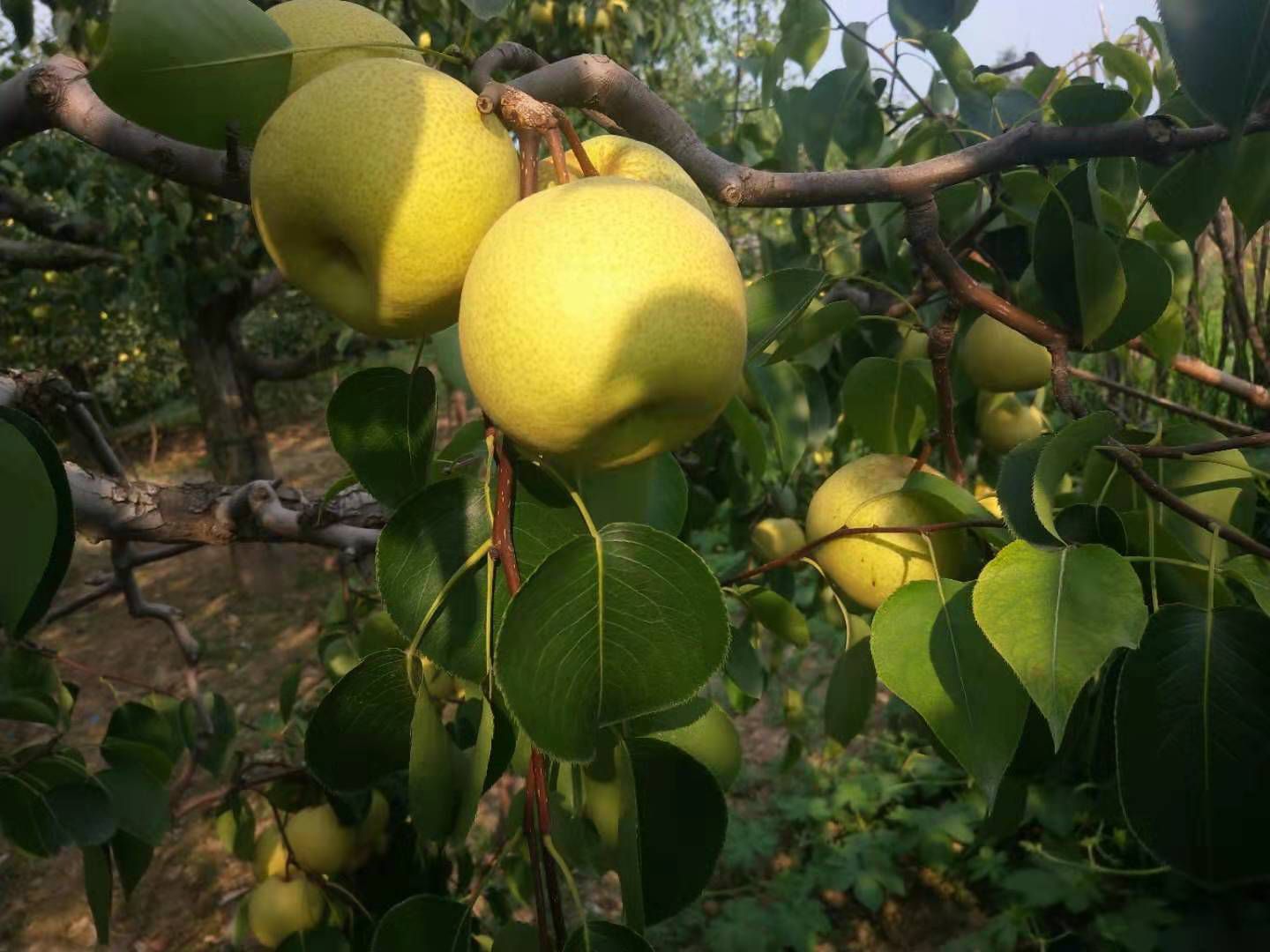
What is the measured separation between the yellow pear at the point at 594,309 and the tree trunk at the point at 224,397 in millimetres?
5282

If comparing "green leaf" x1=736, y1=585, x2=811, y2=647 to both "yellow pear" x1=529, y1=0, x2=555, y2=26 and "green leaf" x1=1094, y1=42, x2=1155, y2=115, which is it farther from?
"yellow pear" x1=529, y1=0, x2=555, y2=26

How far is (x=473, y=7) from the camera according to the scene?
851mm

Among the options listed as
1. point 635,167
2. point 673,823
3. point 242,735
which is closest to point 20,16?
point 635,167

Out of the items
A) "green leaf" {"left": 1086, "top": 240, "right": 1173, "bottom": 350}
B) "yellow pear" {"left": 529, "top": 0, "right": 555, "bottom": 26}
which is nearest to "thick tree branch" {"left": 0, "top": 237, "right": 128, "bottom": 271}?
"yellow pear" {"left": 529, "top": 0, "right": 555, "bottom": 26}

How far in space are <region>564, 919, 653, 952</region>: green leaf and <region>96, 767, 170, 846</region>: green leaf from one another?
38.1 inches

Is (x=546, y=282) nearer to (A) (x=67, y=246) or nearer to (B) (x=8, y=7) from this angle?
(B) (x=8, y=7)

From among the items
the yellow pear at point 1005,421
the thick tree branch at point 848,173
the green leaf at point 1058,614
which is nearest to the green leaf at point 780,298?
the thick tree branch at point 848,173

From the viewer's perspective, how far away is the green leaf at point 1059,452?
806mm

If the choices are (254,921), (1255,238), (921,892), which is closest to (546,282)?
(254,921)

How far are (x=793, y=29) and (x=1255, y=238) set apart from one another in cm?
271

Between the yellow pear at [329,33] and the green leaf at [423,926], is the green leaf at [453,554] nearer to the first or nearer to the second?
the green leaf at [423,926]

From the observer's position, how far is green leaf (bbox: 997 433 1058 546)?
845 millimetres

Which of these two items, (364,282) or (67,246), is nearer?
(364,282)

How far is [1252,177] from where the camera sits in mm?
1012
